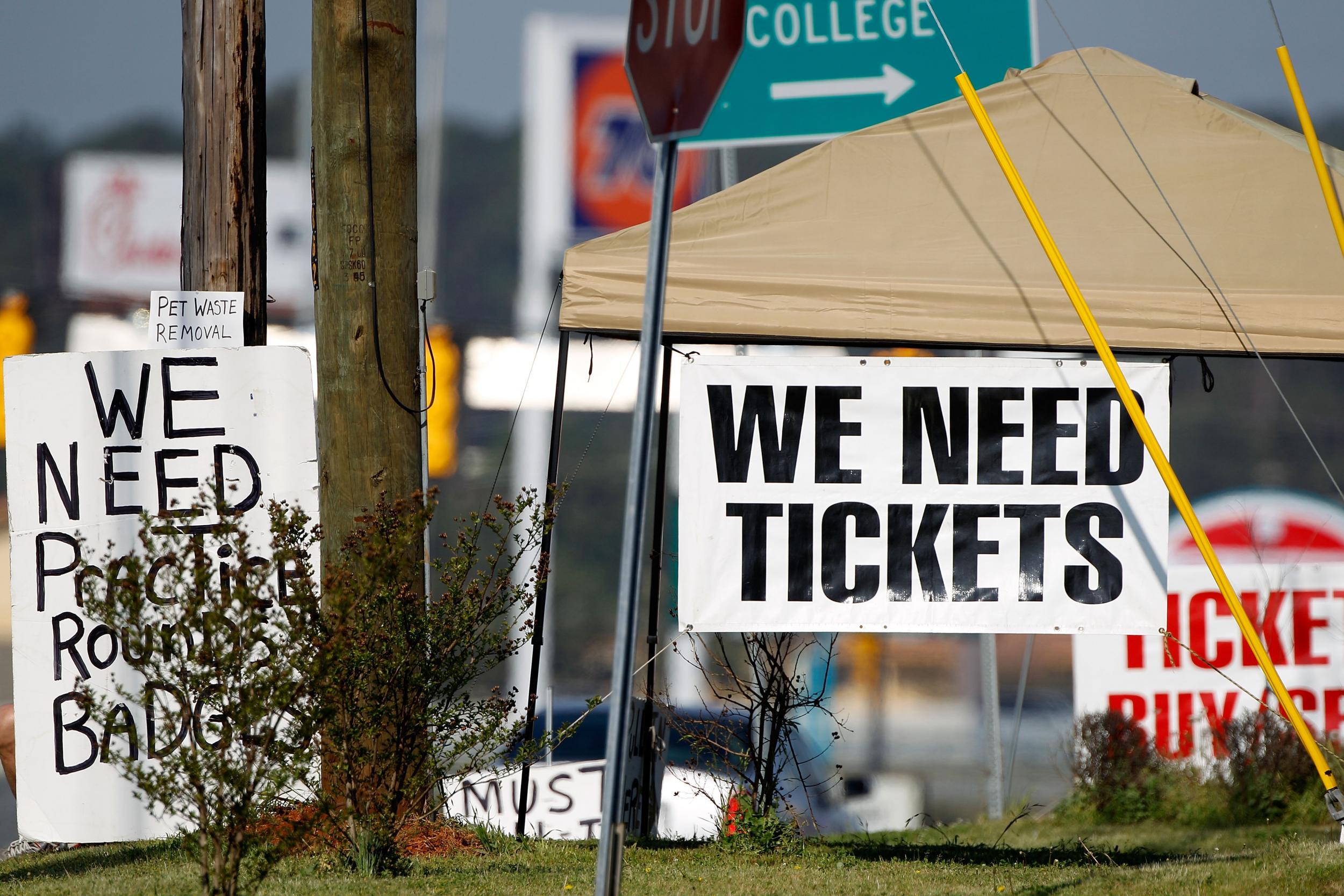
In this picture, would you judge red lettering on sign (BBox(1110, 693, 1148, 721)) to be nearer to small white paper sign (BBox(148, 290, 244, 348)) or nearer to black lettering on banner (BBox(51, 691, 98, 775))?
small white paper sign (BBox(148, 290, 244, 348))

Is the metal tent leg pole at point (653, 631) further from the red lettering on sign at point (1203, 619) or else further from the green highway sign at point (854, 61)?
the red lettering on sign at point (1203, 619)

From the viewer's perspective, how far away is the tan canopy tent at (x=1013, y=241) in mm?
5648

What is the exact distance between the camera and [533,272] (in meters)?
21.4

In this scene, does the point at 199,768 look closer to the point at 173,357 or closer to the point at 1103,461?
the point at 173,357

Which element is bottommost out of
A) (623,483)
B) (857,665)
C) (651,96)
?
(857,665)

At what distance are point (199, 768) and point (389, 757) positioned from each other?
1.50 m

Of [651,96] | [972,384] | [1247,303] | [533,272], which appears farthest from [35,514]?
[533,272]

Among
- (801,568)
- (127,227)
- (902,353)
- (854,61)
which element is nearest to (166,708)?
(801,568)

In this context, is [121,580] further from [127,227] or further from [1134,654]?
[127,227]

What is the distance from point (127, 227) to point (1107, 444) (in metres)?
26.1

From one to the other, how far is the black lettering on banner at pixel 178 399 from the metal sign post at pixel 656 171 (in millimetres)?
2949

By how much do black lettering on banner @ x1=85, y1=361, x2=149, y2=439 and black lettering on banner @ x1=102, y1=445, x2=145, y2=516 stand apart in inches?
2.0

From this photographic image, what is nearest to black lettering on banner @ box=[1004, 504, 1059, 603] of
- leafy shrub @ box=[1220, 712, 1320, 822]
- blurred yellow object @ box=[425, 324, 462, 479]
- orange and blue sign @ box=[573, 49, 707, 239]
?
leafy shrub @ box=[1220, 712, 1320, 822]

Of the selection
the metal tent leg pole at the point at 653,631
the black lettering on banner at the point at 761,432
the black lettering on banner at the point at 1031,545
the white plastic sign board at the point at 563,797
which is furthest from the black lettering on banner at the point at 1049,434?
the white plastic sign board at the point at 563,797
